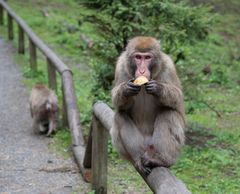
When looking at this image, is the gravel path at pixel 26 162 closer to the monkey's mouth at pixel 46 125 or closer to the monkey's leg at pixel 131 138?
the monkey's mouth at pixel 46 125

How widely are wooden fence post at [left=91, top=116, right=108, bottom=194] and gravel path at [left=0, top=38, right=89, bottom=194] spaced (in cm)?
34

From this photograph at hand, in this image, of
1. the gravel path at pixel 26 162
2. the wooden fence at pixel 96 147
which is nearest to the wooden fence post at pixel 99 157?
the wooden fence at pixel 96 147

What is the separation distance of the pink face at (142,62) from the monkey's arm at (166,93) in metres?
0.13

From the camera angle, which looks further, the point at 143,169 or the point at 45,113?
the point at 45,113

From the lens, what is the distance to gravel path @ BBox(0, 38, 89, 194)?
6.22m

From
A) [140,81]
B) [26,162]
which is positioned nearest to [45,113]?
[26,162]

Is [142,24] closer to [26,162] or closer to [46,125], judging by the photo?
[46,125]

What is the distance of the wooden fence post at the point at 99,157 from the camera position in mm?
5668

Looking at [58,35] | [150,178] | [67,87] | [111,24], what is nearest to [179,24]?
[111,24]

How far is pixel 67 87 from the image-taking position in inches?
313

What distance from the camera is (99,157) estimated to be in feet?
18.8

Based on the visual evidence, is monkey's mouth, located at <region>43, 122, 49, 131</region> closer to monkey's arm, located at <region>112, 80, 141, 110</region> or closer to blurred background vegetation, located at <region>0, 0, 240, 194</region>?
blurred background vegetation, located at <region>0, 0, 240, 194</region>

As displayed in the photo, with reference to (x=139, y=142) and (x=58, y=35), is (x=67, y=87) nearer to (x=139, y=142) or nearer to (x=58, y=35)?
(x=139, y=142)

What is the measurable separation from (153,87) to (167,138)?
474mm
